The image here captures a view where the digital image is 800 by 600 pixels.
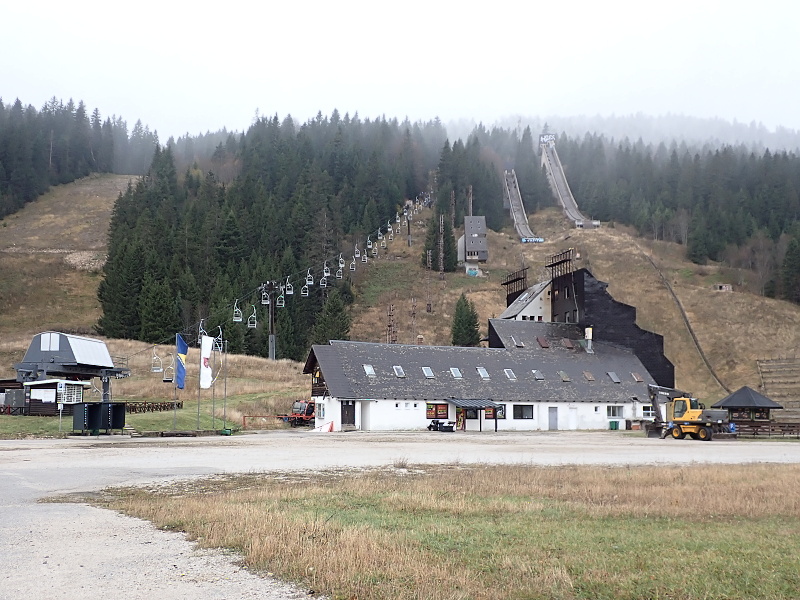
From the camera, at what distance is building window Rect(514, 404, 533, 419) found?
56.5 meters

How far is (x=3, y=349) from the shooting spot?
75.4 metres

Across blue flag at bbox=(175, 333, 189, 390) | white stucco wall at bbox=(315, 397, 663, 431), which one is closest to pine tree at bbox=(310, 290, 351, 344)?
white stucco wall at bbox=(315, 397, 663, 431)

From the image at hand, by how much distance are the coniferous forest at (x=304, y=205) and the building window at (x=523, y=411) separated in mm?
31609

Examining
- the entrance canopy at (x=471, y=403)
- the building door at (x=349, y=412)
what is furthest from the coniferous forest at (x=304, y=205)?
the entrance canopy at (x=471, y=403)

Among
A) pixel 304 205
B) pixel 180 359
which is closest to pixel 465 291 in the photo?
pixel 304 205

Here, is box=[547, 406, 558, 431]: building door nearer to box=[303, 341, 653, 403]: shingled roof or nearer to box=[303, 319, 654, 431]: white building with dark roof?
box=[303, 319, 654, 431]: white building with dark roof

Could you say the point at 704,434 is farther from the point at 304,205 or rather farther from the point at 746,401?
the point at 304,205

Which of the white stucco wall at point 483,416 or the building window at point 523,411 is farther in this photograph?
the building window at point 523,411

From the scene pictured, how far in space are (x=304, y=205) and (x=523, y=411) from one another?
2646 inches

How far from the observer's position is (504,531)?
37.1 feet

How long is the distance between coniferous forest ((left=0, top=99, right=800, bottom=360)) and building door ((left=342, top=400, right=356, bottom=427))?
30.9 meters

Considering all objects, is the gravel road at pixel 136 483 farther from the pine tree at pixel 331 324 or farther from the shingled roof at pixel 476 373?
the pine tree at pixel 331 324

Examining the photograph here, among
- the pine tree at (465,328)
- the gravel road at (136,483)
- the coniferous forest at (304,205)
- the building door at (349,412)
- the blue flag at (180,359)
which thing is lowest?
the building door at (349,412)

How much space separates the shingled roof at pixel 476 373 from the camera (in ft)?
174
